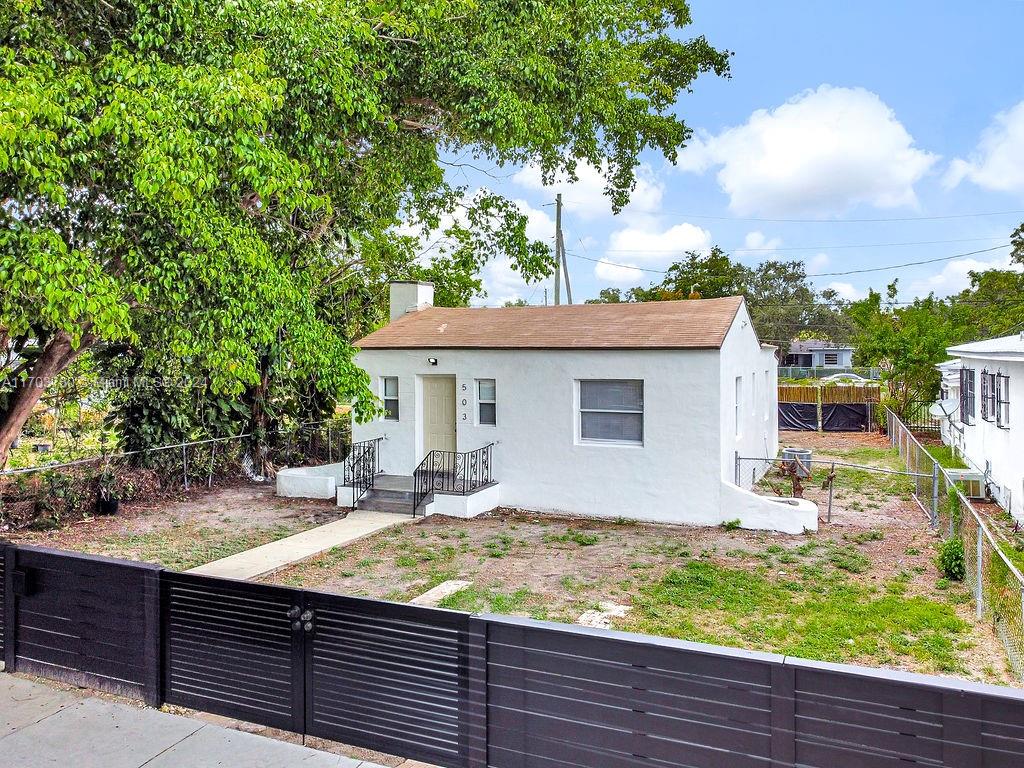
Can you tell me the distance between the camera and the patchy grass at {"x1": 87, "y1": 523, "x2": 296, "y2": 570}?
9.45 m

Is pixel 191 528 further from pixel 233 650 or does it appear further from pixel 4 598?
pixel 233 650

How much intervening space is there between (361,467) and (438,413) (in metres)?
1.88

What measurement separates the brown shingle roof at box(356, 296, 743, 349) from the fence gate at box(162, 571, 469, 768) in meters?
8.51

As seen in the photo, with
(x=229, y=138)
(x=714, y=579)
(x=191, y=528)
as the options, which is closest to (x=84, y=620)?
(x=229, y=138)

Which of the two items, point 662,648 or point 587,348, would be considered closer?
point 662,648

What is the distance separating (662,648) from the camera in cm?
314

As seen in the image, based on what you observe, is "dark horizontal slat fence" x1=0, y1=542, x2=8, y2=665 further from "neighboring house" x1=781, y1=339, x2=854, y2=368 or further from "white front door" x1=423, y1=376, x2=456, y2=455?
"neighboring house" x1=781, y1=339, x2=854, y2=368

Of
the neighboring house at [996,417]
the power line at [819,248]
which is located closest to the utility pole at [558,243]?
the neighboring house at [996,417]

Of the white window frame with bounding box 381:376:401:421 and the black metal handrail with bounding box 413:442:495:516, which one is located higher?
the white window frame with bounding box 381:376:401:421

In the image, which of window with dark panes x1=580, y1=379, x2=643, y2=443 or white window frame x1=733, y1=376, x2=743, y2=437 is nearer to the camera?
window with dark panes x1=580, y1=379, x2=643, y2=443

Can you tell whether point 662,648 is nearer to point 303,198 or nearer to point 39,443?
point 303,198

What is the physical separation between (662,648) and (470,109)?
8799 mm

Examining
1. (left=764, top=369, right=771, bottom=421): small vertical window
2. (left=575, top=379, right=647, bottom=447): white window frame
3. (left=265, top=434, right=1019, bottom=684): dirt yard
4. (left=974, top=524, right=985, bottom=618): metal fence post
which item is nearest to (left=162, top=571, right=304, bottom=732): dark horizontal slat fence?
(left=265, top=434, right=1019, bottom=684): dirt yard

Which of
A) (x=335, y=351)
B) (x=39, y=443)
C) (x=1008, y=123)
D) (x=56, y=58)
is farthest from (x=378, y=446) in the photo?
(x=1008, y=123)
